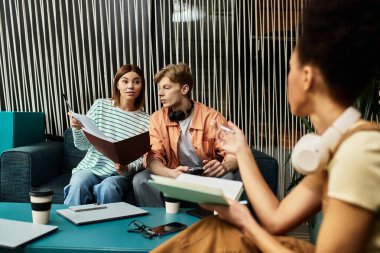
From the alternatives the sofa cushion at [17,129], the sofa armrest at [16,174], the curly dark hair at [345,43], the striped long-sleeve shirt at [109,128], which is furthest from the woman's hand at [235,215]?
the sofa cushion at [17,129]

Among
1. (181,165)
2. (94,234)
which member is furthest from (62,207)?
(181,165)

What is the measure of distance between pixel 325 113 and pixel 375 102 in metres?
1.47

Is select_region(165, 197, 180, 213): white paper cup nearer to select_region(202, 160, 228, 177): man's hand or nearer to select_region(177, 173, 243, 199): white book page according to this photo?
select_region(177, 173, 243, 199): white book page

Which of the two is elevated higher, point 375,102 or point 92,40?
point 92,40

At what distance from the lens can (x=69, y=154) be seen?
295 cm

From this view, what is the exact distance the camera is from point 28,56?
3105 millimetres

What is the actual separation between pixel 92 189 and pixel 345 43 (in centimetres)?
195

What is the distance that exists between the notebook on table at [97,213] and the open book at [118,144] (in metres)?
0.30

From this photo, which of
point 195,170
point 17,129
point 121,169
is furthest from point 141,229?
point 17,129

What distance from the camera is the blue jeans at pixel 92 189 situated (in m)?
2.25

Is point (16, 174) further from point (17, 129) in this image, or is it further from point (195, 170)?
point (195, 170)

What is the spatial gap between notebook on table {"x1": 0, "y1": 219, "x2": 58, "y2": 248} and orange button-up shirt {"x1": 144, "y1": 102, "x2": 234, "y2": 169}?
1.07 m

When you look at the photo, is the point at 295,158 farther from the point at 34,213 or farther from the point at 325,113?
the point at 34,213

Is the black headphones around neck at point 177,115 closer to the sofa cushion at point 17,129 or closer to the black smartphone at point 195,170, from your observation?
the black smartphone at point 195,170
